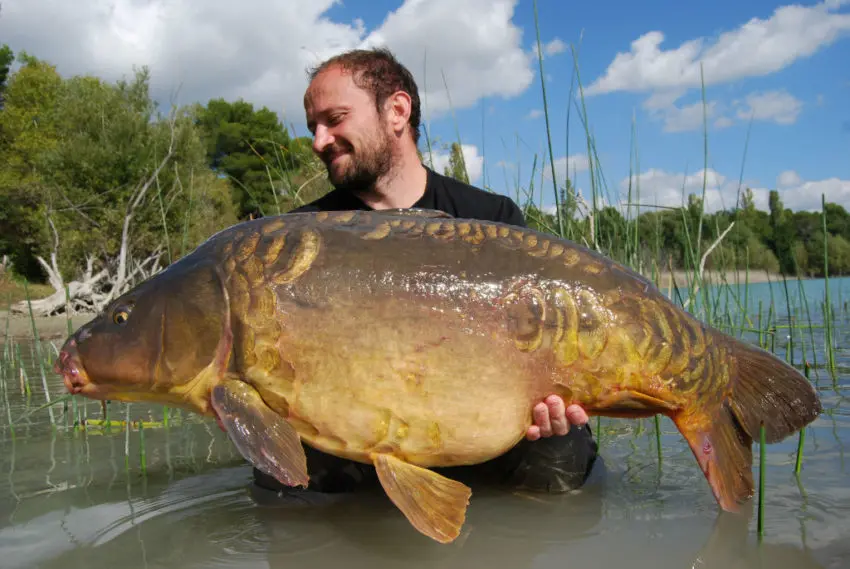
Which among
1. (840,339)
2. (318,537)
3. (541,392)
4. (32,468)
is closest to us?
(541,392)

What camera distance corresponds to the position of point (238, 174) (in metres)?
29.9

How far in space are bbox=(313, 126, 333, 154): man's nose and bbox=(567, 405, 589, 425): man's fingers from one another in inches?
67.9

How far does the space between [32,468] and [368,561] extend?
1.75 m

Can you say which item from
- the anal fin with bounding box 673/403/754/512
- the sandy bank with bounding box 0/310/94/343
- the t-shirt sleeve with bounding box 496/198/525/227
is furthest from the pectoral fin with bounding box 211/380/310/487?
the sandy bank with bounding box 0/310/94/343

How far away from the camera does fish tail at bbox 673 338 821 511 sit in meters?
1.92

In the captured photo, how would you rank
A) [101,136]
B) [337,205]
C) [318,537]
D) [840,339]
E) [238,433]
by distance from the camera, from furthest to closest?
[101,136] < [840,339] < [337,205] < [318,537] < [238,433]

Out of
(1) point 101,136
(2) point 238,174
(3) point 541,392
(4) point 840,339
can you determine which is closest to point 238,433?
(3) point 541,392

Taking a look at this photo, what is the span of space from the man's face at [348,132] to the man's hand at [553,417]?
1544 mm

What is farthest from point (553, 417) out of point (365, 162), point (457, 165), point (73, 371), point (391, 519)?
point (457, 165)

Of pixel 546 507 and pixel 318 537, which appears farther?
pixel 546 507

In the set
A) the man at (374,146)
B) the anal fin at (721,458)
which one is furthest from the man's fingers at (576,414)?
the man at (374,146)

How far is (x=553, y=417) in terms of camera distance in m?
1.86

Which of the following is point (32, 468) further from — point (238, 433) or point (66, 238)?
Result: point (66, 238)

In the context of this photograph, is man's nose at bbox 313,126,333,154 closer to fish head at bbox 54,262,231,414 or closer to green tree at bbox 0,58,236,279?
fish head at bbox 54,262,231,414
